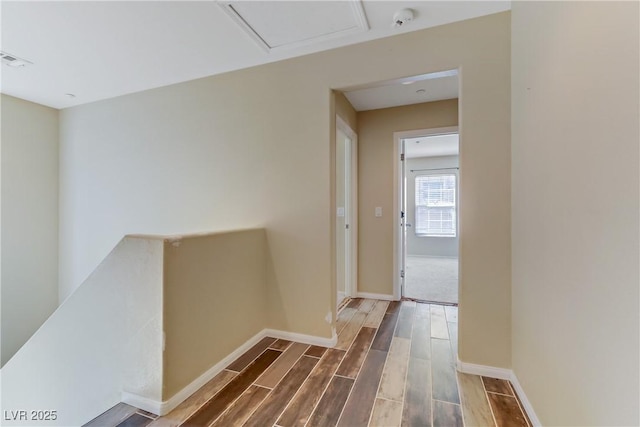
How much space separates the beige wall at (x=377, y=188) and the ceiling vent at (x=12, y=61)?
3.61 metres

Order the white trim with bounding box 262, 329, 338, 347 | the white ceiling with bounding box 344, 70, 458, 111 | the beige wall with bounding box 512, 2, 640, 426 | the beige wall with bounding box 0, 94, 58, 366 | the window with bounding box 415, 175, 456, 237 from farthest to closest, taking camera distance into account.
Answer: the window with bounding box 415, 175, 456, 237 < the beige wall with bounding box 0, 94, 58, 366 < the white ceiling with bounding box 344, 70, 458, 111 < the white trim with bounding box 262, 329, 338, 347 < the beige wall with bounding box 512, 2, 640, 426

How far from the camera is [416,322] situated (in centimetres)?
280

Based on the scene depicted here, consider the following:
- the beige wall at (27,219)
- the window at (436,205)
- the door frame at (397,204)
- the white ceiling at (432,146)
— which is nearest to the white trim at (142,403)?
the door frame at (397,204)

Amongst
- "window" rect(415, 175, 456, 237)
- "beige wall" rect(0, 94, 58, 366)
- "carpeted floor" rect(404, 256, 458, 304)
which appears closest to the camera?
"beige wall" rect(0, 94, 58, 366)

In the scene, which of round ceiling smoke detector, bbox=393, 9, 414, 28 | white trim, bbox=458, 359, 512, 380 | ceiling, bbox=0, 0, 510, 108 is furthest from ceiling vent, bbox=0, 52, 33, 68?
white trim, bbox=458, 359, 512, 380

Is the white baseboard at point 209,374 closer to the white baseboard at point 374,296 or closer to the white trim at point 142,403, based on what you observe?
the white trim at point 142,403

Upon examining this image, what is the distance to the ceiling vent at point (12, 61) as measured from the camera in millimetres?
2514

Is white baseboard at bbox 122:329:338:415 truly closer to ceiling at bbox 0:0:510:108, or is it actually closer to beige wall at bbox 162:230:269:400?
beige wall at bbox 162:230:269:400

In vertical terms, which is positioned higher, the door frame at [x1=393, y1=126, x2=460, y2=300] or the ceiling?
the ceiling

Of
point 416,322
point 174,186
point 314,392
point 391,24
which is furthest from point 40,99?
point 416,322

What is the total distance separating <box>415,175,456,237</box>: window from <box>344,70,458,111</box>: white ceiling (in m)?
3.88

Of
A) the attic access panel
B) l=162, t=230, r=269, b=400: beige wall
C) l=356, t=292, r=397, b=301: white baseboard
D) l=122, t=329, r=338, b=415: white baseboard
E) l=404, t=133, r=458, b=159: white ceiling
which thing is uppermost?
the attic access panel

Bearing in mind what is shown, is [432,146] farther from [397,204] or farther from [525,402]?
[525,402]

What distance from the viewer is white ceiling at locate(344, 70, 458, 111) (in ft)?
9.16
